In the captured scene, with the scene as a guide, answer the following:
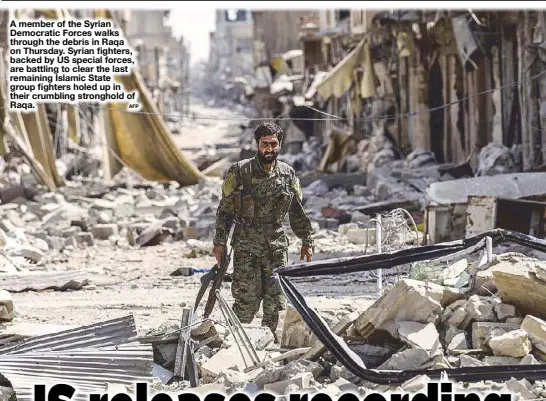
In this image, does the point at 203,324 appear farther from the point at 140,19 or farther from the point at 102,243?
the point at 140,19

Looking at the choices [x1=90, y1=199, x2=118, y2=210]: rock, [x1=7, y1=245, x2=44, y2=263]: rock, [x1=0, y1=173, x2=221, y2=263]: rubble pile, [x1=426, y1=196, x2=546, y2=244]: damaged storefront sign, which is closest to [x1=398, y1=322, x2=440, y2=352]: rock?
[x1=426, y1=196, x2=546, y2=244]: damaged storefront sign

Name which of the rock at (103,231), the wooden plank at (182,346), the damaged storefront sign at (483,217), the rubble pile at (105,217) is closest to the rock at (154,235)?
the rubble pile at (105,217)

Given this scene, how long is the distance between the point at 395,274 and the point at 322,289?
140cm

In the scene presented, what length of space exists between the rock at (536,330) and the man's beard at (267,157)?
1.98 meters

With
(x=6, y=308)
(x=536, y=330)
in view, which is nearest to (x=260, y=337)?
(x=536, y=330)

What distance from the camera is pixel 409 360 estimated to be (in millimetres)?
5859

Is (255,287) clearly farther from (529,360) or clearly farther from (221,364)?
(529,360)

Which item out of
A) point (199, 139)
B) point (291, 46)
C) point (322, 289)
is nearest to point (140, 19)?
point (199, 139)

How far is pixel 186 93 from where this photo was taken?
78438mm

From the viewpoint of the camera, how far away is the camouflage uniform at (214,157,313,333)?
7262 millimetres

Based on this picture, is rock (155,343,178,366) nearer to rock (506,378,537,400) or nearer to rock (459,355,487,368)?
rock (459,355,487,368)

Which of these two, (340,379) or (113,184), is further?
(113,184)

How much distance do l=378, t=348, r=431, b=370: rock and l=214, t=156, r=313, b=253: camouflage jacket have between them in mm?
1724

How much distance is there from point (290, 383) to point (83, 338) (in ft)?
4.98
